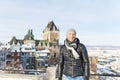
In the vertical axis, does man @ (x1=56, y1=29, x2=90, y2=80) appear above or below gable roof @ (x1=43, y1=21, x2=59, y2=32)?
below

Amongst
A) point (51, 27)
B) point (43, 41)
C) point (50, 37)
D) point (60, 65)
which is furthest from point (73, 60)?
point (51, 27)

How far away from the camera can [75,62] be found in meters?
4.48

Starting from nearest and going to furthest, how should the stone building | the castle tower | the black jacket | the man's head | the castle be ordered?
the man's head < the black jacket < the castle < the stone building < the castle tower

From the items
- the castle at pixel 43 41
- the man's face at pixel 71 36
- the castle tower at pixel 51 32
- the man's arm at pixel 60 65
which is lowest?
the man's arm at pixel 60 65

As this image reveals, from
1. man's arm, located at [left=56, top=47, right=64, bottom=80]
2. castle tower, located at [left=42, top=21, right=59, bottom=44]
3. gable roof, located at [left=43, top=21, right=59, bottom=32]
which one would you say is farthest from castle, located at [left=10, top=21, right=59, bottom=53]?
man's arm, located at [left=56, top=47, right=64, bottom=80]

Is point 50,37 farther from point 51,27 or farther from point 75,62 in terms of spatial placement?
point 75,62

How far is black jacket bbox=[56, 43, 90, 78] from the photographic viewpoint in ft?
14.6

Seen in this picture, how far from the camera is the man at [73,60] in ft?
14.5

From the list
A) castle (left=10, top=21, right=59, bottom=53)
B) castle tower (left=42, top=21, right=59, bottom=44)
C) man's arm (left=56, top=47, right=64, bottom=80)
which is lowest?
man's arm (left=56, top=47, right=64, bottom=80)

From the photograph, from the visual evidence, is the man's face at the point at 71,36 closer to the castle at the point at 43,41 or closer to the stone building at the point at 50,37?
the castle at the point at 43,41

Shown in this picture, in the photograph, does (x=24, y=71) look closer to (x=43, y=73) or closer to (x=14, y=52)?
(x=43, y=73)

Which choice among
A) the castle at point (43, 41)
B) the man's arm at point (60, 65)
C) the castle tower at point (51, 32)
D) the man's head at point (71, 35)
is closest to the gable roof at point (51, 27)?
the castle tower at point (51, 32)

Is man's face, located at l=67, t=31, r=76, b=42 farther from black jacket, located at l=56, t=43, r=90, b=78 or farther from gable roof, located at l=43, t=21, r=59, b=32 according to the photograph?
gable roof, located at l=43, t=21, r=59, b=32

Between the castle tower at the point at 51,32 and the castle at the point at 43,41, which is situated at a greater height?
the castle tower at the point at 51,32
